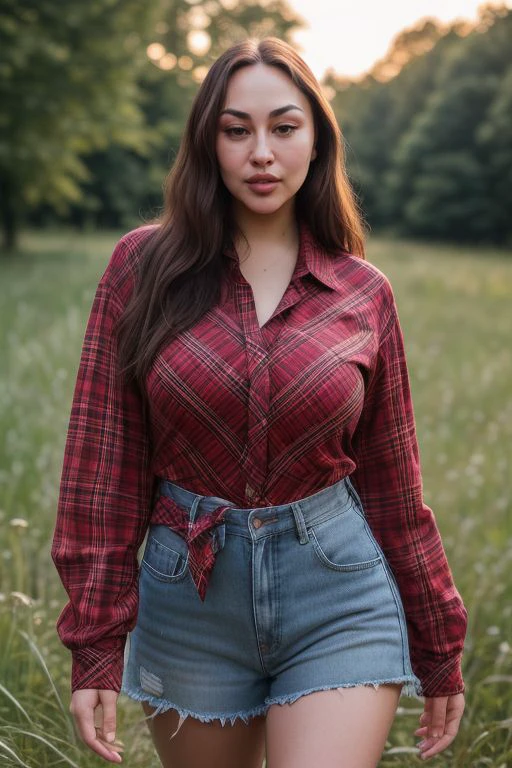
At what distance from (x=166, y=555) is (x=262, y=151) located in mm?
1026

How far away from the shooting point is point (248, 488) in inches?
90.7

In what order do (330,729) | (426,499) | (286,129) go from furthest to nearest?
(426,499) → (286,129) → (330,729)

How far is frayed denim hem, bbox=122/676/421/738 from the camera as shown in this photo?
2.24m

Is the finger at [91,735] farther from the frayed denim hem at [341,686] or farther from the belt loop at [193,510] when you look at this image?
the belt loop at [193,510]

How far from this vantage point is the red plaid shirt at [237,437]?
2307mm

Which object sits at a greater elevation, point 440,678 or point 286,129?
point 286,129

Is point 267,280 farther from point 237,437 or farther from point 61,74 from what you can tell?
point 61,74

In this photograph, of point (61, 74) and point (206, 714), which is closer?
point (206, 714)

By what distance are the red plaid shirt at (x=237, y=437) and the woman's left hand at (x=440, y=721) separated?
0.15ft

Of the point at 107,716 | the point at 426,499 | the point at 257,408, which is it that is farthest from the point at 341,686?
the point at 426,499

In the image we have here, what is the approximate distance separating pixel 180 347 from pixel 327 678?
0.85 meters

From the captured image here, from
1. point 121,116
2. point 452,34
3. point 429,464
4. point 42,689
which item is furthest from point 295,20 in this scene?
point 42,689

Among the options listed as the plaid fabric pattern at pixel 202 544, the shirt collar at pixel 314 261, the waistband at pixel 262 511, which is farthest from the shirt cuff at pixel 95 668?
the shirt collar at pixel 314 261

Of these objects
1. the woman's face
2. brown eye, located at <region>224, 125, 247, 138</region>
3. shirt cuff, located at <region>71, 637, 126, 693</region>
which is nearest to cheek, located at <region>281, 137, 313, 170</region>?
the woman's face
